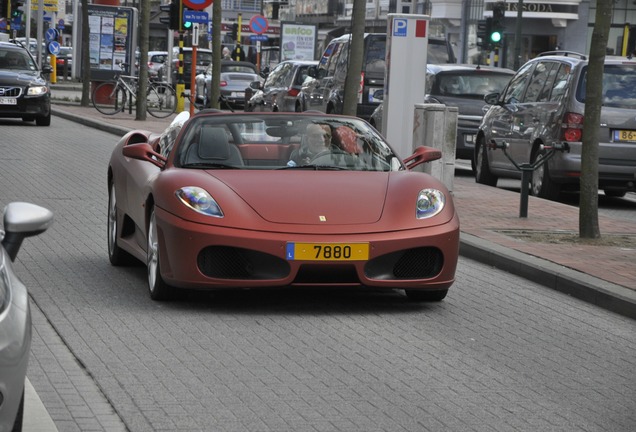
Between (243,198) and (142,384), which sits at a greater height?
(243,198)

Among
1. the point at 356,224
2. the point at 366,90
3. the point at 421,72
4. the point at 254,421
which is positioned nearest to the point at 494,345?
the point at 356,224

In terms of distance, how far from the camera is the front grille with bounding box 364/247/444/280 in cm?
862

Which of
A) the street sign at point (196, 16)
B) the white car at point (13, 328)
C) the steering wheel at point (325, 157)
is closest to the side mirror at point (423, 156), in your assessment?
the steering wheel at point (325, 157)

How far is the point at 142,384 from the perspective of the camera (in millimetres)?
6535

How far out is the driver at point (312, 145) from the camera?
9.48m

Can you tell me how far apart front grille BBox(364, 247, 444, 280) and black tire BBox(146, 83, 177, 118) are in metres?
28.2

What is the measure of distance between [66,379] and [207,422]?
1.02 metres

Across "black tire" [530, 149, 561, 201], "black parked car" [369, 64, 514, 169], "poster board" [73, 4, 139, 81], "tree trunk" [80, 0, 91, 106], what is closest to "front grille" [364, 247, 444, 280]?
"black tire" [530, 149, 561, 201]

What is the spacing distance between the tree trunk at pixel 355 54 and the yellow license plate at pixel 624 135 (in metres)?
3.78

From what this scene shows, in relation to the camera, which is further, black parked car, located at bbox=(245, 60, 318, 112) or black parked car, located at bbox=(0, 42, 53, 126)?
black parked car, located at bbox=(245, 60, 318, 112)

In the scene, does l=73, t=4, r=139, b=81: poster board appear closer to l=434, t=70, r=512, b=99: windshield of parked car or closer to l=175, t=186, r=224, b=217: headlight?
l=434, t=70, r=512, b=99: windshield of parked car

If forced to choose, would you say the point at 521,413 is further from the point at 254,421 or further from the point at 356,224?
the point at 356,224

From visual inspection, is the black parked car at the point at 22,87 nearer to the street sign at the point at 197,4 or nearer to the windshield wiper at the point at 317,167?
the street sign at the point at 197,4

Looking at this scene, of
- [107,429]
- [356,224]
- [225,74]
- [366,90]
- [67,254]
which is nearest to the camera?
[107,429]
